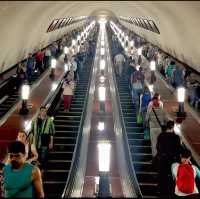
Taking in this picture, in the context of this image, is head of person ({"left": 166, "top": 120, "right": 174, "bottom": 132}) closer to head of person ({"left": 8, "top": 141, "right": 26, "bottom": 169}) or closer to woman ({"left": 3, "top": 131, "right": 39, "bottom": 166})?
woman ({"left": 3, "top": 131, "right": 39, "bottom": 166})

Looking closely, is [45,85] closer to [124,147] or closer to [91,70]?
[91,70]

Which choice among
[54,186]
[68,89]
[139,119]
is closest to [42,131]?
[54,186]

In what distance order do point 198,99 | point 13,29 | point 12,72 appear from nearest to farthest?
point 198,99, point 13,29, point 12,72

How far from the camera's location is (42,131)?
952 centimetres

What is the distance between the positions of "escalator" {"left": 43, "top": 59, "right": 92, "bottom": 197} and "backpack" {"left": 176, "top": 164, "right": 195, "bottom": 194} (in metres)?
3.52

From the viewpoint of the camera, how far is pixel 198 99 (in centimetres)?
1603

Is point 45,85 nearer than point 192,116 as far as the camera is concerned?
No

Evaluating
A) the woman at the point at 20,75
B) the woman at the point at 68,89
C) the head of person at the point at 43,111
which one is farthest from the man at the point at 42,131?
the woman at the point at 20,75

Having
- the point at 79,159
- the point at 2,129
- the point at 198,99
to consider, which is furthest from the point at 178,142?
the point at 198,99

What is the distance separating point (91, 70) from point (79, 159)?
13.0m

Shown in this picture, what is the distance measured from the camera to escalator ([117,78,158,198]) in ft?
33.8

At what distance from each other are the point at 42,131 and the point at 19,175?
4843 millimetres

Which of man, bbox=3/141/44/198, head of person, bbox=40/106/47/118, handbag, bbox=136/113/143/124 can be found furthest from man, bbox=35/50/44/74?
man, bbox=3/141/44/198

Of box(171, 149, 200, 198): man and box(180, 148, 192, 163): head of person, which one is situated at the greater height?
box(180, 148, 192, 163): head of person
